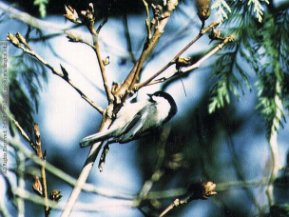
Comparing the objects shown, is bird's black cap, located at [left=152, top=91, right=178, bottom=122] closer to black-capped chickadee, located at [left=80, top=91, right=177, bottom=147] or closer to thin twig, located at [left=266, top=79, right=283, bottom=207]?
black-capped chickadee, located at [left=80, top=91, right=177, bottom=147]

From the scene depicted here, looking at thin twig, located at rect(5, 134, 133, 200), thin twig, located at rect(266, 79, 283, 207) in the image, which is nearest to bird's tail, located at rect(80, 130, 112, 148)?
thin twig, located at rect(5, 134, 133, 200)

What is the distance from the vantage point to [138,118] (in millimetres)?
1439

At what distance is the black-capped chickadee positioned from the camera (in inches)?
47.7

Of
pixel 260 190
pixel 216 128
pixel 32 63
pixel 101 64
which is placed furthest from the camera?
pixel 216 128

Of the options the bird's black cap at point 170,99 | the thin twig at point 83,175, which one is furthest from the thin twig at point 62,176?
the bird's black cap at point 170,99

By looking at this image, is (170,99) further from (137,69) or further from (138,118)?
(137,69)

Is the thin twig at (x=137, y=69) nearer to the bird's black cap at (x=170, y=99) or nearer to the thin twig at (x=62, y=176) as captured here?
the thin twig at (x=62, y=176)

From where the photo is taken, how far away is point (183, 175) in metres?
1.87

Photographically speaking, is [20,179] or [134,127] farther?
[134,127]

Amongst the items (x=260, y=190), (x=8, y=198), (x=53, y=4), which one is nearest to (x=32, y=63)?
(x=53, y=4)

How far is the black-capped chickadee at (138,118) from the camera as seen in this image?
1.21 metres

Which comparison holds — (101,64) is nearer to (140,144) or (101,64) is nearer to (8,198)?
(8,198)

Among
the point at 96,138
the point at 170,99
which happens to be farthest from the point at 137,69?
the point at 170,99

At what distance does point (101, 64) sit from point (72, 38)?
9 centimetres
